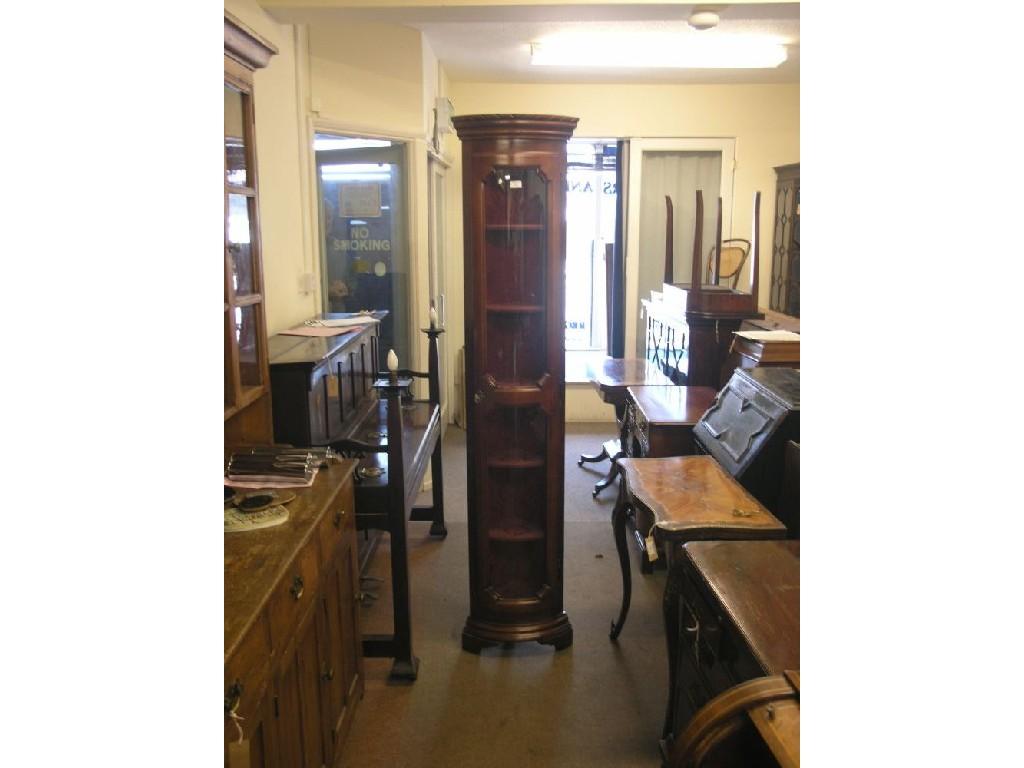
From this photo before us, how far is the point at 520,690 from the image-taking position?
9.72ft

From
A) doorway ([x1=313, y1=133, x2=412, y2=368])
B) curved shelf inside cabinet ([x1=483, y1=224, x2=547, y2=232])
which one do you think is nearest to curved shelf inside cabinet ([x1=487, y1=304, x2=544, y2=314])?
curved shelf inside cabinet ([x1=483, y1=224, x2=547, y2=232])

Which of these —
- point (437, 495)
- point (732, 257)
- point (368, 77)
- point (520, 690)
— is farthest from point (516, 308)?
point (732, 257)

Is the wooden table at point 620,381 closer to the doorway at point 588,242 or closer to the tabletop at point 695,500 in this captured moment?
A: the tabletop at point 695,500

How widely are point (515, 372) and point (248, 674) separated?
173 centimetres

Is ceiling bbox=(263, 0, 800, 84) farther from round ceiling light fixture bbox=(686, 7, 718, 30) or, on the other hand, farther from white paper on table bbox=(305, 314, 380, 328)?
white paper on table bbox=(305, 314, 380, 328)

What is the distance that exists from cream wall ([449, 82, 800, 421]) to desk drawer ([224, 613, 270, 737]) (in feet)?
16.2

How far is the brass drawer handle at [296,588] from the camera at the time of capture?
6.19 feet

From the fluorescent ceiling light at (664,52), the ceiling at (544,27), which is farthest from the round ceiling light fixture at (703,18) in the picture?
the fluorescent ceiling light at (664,52)

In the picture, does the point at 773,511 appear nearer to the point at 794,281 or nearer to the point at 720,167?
the point at 794,281

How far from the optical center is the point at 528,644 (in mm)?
3301

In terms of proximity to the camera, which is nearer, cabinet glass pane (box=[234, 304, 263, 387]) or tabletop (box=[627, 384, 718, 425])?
cabinet glass pane (box=[234, 304, 263, 387])

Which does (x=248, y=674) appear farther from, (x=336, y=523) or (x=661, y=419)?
(x=661, y=419)

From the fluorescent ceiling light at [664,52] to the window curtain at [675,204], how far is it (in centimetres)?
119

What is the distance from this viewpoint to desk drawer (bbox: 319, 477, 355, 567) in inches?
87.0
